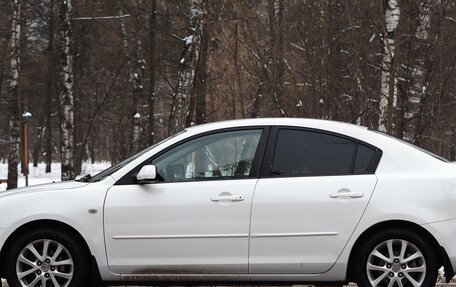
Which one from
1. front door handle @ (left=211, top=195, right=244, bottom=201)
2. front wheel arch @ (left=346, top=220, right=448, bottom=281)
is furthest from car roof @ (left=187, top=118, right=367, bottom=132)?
front wheel arch @ (left=346, top=220, right=448, bottom=281)

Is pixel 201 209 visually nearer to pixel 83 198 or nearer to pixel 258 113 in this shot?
pixel 83 198

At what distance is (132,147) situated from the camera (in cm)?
2184

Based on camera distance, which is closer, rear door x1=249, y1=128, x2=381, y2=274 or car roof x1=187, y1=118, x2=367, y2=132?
rear door x1=249, y1=128, x2=381, y2=274

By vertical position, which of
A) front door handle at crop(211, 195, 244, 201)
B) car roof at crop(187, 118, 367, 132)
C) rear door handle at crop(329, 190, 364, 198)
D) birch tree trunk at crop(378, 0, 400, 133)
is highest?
birch tree trunk at crop(378, 0, 400, 133)

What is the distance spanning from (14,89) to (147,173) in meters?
17.7

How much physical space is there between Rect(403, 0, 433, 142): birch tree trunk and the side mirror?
10288 mm

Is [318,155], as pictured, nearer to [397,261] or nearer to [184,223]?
[397,261]

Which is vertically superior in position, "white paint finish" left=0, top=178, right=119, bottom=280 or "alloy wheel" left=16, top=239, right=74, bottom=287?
"white paint finish" left=0, top=178, right=119, bottom=280

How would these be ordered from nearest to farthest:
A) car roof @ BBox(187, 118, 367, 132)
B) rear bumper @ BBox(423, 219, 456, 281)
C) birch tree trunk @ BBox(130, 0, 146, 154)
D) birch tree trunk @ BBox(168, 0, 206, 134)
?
rear bumper @ BBox(423, 219, 456, 281) → car roof @ BBox(187, 118, 367, 132) → birch tree trunk @ BBox(168, 0, 206, 134) → birch tree trunk @ BBox(130, 0, 146, 154)

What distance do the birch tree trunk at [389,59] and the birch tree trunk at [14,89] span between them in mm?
13318

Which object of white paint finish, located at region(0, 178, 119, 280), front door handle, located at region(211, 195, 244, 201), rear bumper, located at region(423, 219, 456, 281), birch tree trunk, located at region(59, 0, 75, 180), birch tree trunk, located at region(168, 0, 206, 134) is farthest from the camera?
birch tree trunk, located at region(59, 0, 75, 180)

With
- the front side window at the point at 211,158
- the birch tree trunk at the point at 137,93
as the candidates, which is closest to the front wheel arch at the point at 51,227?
the front side window at the point at 211,158

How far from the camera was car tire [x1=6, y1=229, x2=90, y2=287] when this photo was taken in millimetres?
5117

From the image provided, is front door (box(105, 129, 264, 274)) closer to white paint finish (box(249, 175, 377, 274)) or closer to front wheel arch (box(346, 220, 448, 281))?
white paint finish (box(249, 175, 377, 274))
